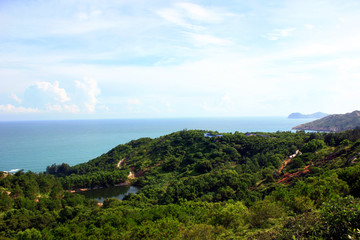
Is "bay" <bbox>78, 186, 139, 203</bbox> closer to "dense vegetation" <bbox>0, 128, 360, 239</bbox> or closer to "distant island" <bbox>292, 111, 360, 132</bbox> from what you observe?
"dense vegetation" <bbox>0, 128, 360, 239</bbox>

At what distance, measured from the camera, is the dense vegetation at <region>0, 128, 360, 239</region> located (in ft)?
49.6

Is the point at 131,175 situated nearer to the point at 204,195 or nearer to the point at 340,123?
the point at 204,195

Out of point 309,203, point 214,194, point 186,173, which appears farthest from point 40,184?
point 309,203

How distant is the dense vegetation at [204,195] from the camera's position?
49.6 ft

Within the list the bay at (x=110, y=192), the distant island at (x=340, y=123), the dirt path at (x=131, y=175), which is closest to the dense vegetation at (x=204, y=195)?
the dirt path at (x=131, y=175)

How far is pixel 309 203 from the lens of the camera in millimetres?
16656

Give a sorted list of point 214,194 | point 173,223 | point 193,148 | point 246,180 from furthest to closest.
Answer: point 193,148
point 246,180
point 214,194
point 173,223

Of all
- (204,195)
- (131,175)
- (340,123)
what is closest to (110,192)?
(131,175)

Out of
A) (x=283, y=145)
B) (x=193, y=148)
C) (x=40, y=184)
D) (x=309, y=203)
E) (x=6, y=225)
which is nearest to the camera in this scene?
(x=309, y=203)

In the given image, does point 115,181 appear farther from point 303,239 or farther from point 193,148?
point 303,239

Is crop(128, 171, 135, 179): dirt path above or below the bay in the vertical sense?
above

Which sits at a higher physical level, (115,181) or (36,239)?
(36,239)

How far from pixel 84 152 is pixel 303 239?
389 ft

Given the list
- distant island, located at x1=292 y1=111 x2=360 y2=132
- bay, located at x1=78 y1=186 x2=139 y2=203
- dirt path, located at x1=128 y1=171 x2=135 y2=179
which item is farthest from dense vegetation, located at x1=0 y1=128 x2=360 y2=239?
distant island, located at x1=292 y1=111 x2=360 y2=132
